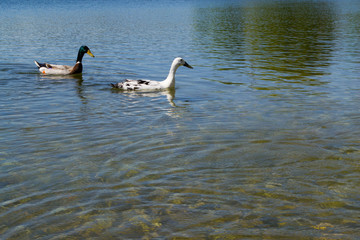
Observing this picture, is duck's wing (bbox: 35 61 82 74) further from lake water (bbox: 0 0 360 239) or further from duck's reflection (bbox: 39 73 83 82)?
lake water (bbox: 0 0 360 239)

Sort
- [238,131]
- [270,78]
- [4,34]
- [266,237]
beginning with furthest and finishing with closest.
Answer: [4,34]
[270,78]
[238,131]
[266,237]

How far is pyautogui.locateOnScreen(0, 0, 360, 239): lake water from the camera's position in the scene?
5738mm

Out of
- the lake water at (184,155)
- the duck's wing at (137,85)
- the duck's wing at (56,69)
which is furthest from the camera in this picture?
the duck's wing at (56,69)

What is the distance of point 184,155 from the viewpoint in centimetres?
842

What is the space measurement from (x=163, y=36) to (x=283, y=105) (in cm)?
2358

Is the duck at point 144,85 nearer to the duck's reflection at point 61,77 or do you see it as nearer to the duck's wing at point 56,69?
the duck's reflection at point 61,77

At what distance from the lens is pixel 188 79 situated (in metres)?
17.9

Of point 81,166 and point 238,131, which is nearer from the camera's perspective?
point 81,166

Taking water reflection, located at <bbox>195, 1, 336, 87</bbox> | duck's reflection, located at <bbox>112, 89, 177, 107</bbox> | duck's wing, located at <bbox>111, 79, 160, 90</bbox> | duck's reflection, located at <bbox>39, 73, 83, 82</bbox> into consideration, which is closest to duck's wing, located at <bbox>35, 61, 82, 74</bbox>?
duck's reflection, located at <bbox>39, 73, 83, 82</bbox>

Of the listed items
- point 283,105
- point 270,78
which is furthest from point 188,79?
point 283,105

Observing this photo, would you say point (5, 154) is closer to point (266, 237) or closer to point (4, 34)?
point (266, 237)

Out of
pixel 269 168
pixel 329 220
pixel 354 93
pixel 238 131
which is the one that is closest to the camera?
pixel 329 220

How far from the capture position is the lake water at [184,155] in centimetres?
574

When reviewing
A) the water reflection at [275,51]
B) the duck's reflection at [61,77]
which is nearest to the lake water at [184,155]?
the duck's reflection at [61,77]
